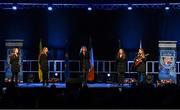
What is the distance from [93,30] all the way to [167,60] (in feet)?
11.3

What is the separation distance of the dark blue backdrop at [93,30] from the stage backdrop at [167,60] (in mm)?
1160

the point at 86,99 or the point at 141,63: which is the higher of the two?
the point at 141,63

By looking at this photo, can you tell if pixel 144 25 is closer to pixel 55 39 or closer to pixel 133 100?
pixel 55 39

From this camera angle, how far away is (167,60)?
17.7m

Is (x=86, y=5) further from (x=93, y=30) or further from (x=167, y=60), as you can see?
(x=167, y=60)

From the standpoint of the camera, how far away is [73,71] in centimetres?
1888

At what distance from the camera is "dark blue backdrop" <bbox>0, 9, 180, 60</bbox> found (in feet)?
62.2

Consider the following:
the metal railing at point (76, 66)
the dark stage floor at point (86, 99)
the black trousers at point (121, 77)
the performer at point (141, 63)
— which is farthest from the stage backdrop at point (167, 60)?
the dark stage floor at point (86, 99)

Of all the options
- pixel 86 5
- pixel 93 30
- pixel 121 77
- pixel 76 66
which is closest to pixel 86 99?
pixel 121 77

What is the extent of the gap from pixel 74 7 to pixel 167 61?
4396 mm

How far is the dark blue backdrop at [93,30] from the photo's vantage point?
746 inches

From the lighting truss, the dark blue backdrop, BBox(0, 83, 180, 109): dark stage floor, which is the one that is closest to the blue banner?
the dark blue backdrop

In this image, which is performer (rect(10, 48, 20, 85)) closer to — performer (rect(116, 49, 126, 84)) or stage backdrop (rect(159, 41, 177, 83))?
performer (rect(116, 49, 126, 84))

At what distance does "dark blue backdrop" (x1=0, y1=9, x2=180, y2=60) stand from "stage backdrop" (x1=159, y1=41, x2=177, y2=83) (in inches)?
45.7
